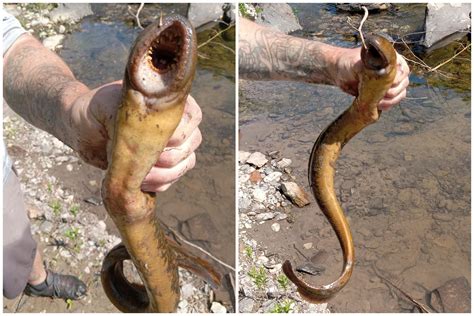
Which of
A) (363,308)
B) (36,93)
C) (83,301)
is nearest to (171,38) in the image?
(36,93)

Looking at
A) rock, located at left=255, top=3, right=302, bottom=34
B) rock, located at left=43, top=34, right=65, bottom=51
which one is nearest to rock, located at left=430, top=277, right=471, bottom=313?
rock, located at left=255, top=3, right=302, bottom=34

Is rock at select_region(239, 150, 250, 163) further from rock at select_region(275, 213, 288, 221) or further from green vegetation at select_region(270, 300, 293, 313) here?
green vegetation at select_region(270, 300, 293, 313)

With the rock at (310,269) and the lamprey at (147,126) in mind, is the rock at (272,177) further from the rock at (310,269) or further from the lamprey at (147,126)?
the lamprey at (147,126)

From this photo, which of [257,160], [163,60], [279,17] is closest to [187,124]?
[163,60]

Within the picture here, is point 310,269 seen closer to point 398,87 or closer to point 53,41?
point 398,87

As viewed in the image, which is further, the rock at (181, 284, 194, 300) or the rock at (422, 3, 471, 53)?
the rock at (422, 3, 471, 53)

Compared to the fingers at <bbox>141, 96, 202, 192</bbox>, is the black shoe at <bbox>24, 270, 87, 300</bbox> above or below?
below
